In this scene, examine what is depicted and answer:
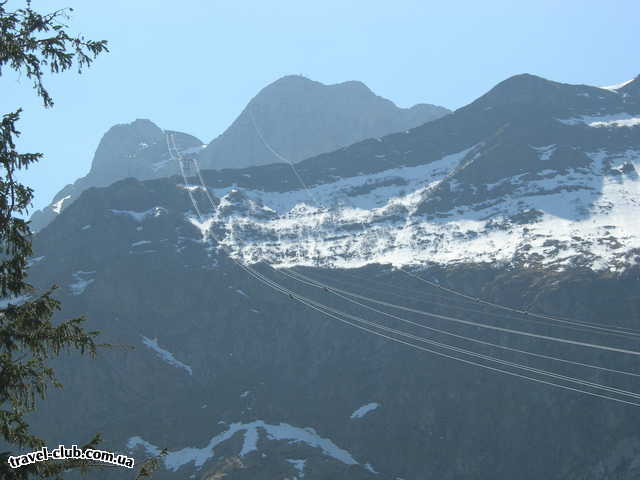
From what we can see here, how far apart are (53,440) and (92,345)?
144 metres

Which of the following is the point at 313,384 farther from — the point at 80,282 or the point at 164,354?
the point at 80,282

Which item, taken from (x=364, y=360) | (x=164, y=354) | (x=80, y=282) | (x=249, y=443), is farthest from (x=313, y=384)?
(x=80, y=282)

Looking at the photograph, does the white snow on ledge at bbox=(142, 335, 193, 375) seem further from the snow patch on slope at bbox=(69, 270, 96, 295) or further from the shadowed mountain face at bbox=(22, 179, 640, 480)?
the snow patch on slope at bbox=(69, 270, 96, 295)

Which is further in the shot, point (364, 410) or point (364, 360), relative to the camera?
point (364, 360)

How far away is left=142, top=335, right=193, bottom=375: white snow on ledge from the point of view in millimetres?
168750

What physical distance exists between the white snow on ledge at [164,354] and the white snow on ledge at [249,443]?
23103 mm

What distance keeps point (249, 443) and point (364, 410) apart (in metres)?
23.9

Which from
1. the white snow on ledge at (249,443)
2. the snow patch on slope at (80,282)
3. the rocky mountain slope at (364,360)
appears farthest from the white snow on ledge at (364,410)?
the snow patch on slope at (80,282)

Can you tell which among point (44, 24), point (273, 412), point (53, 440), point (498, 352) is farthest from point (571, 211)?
point (44, 24)

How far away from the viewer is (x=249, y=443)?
140 m

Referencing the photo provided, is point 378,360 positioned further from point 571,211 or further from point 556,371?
point 571,211

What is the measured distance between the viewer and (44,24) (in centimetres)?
1816

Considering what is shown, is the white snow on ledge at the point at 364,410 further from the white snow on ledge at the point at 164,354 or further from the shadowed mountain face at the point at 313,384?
the white snow on ledge at the point at 164,354

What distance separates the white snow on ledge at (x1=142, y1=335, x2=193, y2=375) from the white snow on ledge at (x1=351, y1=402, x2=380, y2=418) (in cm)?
3693
